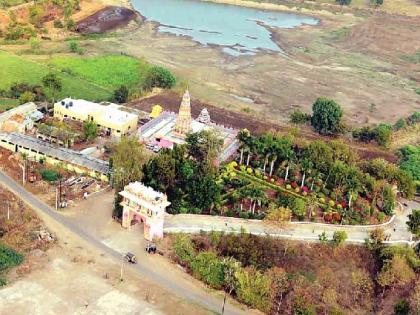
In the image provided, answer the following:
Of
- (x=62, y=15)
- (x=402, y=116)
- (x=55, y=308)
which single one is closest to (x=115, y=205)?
(x=55, y=308)

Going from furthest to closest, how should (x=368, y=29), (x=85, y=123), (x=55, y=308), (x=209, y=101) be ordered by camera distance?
(x=368, y=29)
(x=209, y=101)
(x=85, y=123)
(x=55, y=308)

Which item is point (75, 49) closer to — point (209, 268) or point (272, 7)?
point (272, 7)

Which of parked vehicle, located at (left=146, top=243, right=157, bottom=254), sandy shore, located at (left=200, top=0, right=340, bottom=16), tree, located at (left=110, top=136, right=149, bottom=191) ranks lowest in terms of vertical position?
parked vehicle, located at (left=146, top=243, right=157, bottom=254)

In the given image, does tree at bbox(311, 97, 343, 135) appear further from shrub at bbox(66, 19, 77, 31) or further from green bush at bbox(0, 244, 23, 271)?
shrub at bbox(66, 19, 77, 31)

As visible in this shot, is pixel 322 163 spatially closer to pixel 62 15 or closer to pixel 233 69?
pixel 233 69

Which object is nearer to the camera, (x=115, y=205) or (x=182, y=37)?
(x=115, y=205)

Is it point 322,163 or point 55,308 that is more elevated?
point 322,163

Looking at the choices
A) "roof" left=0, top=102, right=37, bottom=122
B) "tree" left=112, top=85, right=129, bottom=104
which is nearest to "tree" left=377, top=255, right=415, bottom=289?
"roof" left=0, top=102, right=37, bottom=122
